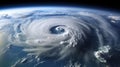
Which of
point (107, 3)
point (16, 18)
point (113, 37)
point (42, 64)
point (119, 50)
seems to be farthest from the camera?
point (16, 18)

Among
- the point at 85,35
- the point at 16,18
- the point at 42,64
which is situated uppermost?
the point at 16,18

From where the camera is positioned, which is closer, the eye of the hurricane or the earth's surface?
the earth's surface

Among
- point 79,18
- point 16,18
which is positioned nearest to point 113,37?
point 79,18

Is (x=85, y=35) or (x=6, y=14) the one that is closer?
(x=85, y=35)

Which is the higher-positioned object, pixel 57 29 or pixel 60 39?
pixel 57 29

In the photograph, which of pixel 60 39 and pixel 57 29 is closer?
pixel 60 39

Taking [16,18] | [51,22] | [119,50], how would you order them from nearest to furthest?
[119,50] < [51,22] < [16,18]

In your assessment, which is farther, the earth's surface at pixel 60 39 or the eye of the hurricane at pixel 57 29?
the eye of the hurricane at pixel 57 29

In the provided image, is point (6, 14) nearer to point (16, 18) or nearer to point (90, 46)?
point (16, 18)
